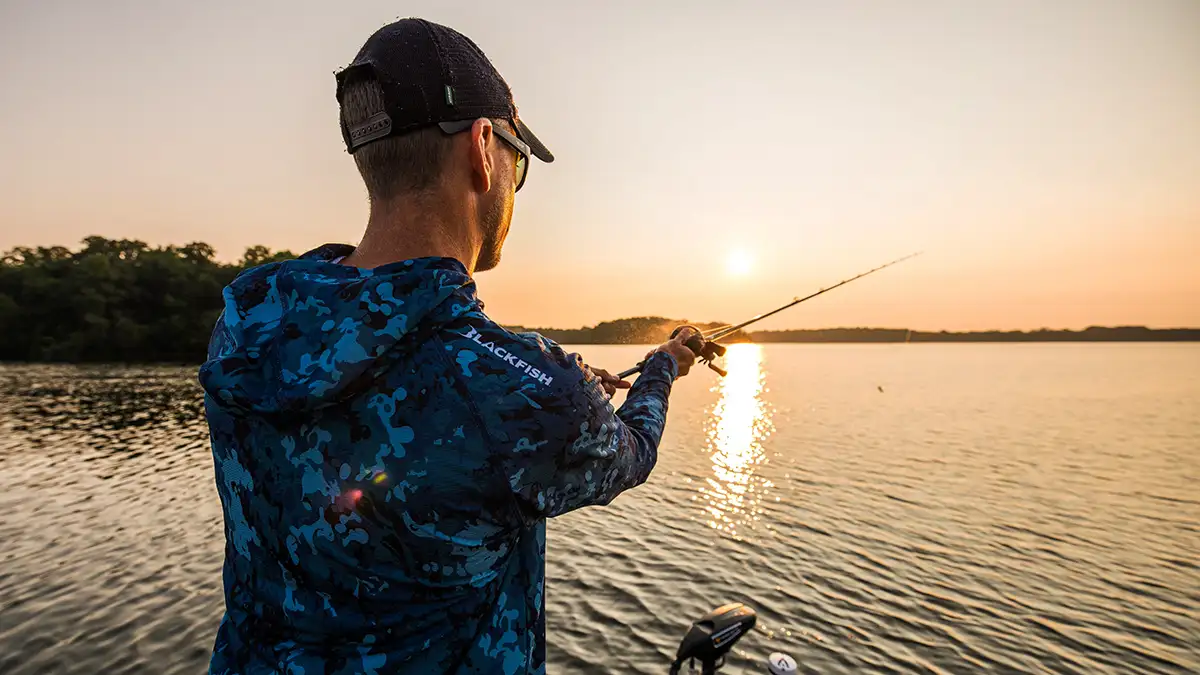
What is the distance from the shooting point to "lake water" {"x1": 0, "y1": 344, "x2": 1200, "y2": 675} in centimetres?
1179

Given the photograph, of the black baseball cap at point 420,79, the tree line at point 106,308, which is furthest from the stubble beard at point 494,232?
the tree line at point 106,308

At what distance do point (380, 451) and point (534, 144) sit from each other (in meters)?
1.24

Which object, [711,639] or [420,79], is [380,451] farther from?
[711,639]

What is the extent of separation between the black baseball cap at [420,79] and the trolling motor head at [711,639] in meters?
7.99

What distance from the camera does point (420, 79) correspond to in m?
1.70

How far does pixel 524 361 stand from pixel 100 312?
112418 mm

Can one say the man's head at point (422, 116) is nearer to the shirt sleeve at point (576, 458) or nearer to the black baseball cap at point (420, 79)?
the black baseball cap at point (420, 79)

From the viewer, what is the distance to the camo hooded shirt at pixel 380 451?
144cm

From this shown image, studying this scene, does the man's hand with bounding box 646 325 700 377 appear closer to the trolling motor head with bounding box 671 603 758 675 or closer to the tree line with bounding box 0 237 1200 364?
the trolling motor head with bounding box 671 603 758 675

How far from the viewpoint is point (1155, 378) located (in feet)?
285

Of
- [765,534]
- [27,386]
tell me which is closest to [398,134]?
[765,534]

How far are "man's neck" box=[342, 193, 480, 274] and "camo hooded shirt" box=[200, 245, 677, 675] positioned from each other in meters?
0.16

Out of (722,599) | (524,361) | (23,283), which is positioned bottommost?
(722,599)

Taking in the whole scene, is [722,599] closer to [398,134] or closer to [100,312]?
[398,134]
